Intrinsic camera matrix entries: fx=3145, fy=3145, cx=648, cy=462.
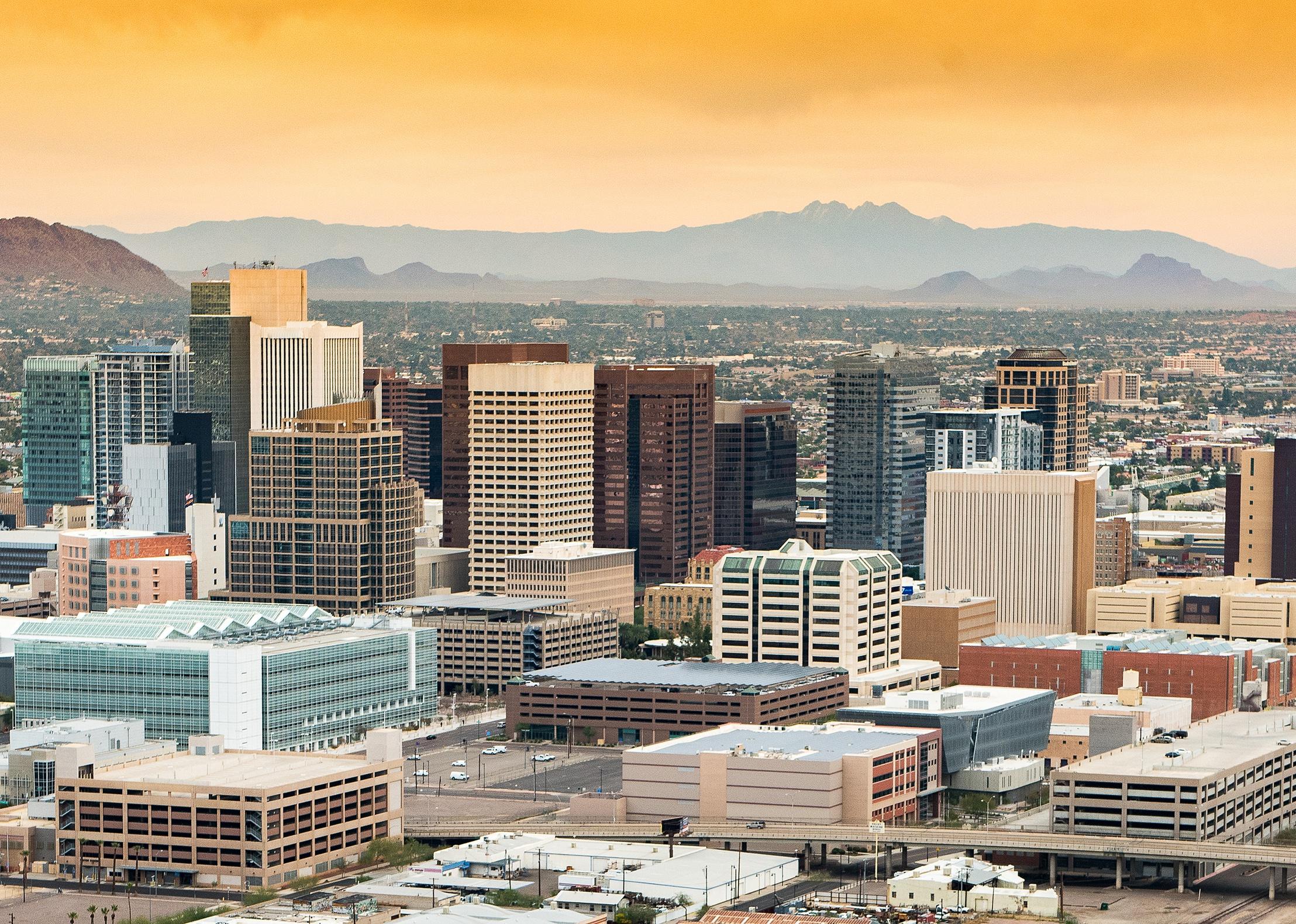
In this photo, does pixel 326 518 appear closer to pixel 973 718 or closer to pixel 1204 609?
pixel 1204 609

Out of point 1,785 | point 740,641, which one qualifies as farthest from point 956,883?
point 740,641

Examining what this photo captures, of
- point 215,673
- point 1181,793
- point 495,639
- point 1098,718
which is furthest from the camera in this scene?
point 495,639

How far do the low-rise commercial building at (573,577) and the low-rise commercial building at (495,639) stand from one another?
4.99 meters

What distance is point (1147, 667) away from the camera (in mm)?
165250

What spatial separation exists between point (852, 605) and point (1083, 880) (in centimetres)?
4458

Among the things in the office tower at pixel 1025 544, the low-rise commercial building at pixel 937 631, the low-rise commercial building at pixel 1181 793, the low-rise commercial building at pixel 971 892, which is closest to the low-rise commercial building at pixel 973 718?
the low-rise commercial building at pixel 1181 793

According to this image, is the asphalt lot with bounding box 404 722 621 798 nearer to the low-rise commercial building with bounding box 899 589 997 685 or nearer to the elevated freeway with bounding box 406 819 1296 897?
the elevated freeway with bounding box 406 819 1296 897

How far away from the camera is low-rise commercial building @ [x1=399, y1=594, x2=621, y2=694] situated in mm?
179250

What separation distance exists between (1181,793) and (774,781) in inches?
647

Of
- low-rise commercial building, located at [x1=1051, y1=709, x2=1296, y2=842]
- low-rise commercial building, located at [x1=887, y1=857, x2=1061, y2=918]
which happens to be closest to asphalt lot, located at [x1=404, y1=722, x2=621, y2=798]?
low-rise commercial building, located at [x1=1051, y1=709, x2=1296, y2=842]

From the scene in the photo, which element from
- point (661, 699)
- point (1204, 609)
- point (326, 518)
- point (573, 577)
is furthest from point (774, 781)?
point (573, 577)

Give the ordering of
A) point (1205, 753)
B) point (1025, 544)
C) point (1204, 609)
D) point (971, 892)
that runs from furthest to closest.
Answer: point (1025, 544)
point (1204, 609)
point (1205, 753)
point (971, 892)

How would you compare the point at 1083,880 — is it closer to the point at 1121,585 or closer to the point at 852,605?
the point at 852,605

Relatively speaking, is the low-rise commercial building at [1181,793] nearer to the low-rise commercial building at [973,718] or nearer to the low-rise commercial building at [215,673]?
the low-rise commercial building at [973,718]
